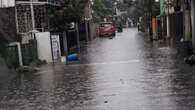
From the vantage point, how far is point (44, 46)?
28672mm

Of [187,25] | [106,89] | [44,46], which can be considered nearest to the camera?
[106,89]

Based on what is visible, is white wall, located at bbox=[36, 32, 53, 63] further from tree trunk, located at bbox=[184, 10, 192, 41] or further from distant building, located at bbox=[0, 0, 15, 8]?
tree trunk, located at bbox=[184, 10, 192, 41]

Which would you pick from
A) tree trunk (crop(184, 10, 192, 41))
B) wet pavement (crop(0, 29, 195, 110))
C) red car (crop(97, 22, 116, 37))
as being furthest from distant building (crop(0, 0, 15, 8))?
red car (crop(97, 22, 116, 37))

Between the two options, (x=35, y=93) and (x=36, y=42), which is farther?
(x=36, y=42)

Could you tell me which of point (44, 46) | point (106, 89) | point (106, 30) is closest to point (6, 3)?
point (44, 46)

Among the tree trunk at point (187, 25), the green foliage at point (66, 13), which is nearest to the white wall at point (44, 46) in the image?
the green foliage at point (66, 13)

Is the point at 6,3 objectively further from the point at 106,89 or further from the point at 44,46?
the point at 106,89

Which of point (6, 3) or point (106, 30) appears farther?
point (106, 30)

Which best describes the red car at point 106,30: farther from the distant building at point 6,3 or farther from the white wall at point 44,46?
the white wall at point 44,46

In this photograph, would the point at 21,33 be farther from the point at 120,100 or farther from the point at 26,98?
the point at 120,100

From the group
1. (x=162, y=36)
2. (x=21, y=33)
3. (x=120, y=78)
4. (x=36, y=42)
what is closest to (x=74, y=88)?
(x=120, y=78)

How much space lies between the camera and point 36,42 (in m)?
28.2

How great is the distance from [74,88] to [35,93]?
1165mm

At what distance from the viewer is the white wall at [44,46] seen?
28.5m
